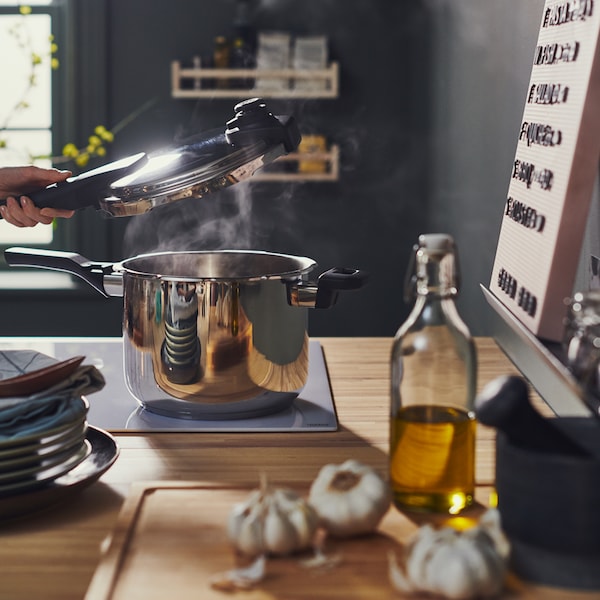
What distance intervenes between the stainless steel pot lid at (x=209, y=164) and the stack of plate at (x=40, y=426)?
0.35 meters

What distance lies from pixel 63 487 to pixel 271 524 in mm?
270

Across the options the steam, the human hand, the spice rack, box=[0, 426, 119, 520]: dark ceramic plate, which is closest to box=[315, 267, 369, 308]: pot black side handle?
box=[0, 426, 119, 520]: dark ceramic plate

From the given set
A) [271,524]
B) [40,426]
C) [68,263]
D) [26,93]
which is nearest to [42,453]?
[40,426]

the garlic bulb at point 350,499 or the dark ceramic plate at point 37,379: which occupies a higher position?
the dark ceramic plate at point 37,379

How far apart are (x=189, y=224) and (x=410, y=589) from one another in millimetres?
3118

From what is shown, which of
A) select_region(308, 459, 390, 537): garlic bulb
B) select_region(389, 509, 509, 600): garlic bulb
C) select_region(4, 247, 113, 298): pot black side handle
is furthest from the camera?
select_region(4, 247, 113, 298): pot black side handle

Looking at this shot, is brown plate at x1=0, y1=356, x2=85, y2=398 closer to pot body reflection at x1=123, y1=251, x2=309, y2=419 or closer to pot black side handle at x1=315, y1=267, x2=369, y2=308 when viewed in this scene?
pot body reflection at x1=123, y1=251, x2=309, y2=419

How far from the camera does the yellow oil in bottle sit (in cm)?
78

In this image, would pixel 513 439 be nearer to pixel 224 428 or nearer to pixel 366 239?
pixel 224 428

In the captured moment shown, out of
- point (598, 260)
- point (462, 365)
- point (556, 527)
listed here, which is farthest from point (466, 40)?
point (556, 527)

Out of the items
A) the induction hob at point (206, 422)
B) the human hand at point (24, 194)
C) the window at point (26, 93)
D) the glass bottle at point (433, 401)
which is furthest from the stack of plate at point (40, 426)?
the window at point (26, 93)

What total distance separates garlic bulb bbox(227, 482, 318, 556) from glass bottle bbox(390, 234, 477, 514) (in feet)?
0.41

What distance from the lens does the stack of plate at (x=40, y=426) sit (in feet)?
2.71

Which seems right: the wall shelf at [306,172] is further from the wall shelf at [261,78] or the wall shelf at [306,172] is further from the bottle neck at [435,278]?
the bottle neck at [435,278]
